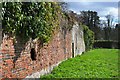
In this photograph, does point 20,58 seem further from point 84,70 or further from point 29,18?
point 84,70

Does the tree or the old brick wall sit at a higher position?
the tree

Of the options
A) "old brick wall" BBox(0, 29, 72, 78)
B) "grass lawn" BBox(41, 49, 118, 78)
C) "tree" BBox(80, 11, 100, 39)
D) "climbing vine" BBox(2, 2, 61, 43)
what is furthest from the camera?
"tree" BBox(80, 11, 100, 39)

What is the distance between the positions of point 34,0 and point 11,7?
1.37 meters

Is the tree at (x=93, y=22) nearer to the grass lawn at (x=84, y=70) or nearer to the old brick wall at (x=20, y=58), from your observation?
the grass lawn at (x=84, y=70)

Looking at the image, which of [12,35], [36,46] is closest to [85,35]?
[36,46]

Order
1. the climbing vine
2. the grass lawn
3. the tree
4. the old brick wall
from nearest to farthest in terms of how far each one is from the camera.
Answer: the climbing vine < the old brick wall < the grass lawn < the tree

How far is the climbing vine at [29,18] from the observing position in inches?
247

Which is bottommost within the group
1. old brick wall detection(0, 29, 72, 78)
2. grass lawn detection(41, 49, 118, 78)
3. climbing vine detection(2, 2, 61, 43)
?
grass lawn detection(41, 49, 118, 78)

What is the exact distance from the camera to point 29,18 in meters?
7.32

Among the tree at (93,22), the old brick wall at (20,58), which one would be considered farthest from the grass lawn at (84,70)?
the tree at (93,22)

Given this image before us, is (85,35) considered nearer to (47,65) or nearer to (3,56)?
(47,65)

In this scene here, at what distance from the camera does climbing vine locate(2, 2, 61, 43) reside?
6.29 meters

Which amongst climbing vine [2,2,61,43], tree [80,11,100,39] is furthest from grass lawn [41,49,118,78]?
tree [80,11,100,39]

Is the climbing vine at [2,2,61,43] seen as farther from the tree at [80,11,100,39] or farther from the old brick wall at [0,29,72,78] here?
the tree at [80,11,100,39]
